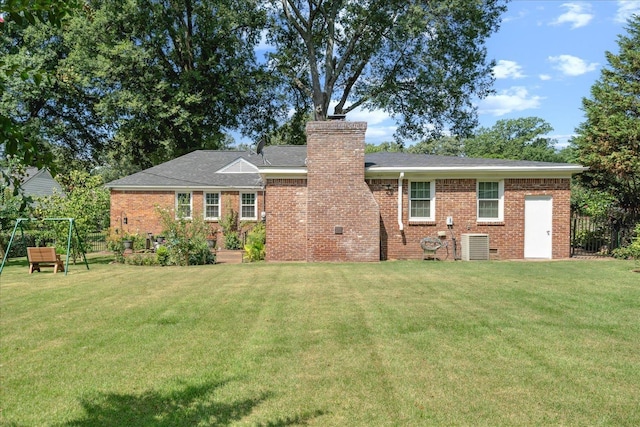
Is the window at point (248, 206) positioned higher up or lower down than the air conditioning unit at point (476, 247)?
higher up

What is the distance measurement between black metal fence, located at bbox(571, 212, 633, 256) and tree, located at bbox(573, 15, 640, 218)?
90cm

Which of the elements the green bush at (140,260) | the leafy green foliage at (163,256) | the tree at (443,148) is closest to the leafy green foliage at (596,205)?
the leafy green foliage at (163,256)

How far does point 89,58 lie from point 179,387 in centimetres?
2720

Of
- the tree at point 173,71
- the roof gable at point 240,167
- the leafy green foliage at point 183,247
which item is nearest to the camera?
the leafy green foliage at point 183,247

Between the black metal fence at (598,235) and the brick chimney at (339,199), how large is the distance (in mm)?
8037

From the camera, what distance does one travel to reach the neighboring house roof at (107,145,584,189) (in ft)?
51.2

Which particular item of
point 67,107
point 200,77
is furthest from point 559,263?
point 67,107

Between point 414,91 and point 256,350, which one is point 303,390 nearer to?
point 256,350

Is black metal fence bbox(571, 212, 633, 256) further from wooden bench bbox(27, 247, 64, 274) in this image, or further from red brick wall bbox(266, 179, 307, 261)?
wooden bench bbox(27, 247, 64, 274)

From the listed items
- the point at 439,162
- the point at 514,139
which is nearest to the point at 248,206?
the point at 439,162

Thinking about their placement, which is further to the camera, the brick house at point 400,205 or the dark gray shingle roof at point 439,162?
the dark gray shingle roof at point 439,162

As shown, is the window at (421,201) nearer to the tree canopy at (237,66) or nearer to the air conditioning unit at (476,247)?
the air conditioning unit at (476,247)

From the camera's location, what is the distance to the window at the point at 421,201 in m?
16.1

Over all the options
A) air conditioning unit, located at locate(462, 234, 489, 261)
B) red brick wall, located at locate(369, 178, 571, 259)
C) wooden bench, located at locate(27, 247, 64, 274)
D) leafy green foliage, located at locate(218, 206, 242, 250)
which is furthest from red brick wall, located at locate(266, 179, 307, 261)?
wooden bench, located at locate(27, 247, 64, 274)
